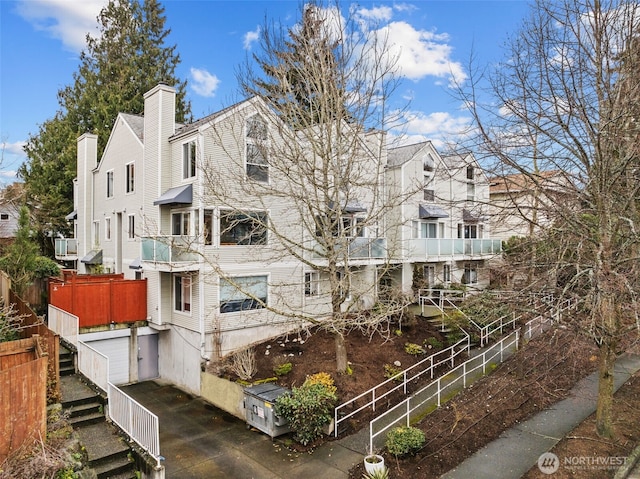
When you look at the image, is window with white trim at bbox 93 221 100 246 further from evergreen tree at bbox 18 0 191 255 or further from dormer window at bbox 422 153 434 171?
dormer window at bbox 422 153 434 171

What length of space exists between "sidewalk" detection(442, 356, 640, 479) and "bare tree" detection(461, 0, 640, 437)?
4.45 feet

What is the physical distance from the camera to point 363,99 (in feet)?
43.0

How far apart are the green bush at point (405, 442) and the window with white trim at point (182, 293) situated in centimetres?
975

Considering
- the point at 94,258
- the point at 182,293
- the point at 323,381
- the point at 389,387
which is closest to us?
the point at 323,381

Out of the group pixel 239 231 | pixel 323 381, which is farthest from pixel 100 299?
pixel 323 381

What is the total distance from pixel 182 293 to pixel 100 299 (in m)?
3.00

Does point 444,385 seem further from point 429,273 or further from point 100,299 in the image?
point 100,299

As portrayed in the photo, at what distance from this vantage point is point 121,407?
370 inches

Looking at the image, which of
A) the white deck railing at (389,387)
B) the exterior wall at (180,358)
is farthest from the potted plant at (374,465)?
the exterior wall at (180,358)

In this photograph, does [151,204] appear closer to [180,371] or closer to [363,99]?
[180,371]

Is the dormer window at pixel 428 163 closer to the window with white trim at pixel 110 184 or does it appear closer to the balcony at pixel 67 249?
the window with white trim at pixel 110 184

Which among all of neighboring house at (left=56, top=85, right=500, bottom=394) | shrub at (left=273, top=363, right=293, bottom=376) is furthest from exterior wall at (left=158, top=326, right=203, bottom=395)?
shrub at (left=273, top=363, right=293, bottom=376)

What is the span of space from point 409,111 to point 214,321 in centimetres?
1024

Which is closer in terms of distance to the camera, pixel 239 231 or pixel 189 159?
Answer: pixel 189 159
